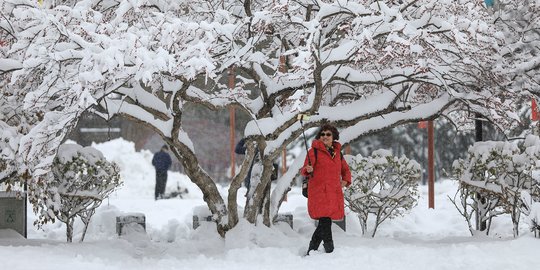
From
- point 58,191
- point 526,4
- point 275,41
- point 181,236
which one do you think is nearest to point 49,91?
point 58,191

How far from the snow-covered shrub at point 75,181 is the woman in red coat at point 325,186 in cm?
366

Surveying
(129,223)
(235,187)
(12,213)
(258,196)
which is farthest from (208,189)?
(12,213)

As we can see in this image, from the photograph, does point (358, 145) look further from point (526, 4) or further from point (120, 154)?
point (526, 4)

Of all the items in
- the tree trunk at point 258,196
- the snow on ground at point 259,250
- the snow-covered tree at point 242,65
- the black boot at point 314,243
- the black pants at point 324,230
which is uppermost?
the snow-covered tree at point 242,65

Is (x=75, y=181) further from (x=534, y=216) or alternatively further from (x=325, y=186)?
(x=534, y=216)

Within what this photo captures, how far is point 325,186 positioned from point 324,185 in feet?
0.06

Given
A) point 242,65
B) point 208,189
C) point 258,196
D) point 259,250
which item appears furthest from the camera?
point 208,189

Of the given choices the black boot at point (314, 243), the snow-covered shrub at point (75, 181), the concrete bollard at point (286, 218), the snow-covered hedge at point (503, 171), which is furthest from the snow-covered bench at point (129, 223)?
the snow-covered hedge at point (503, 171)

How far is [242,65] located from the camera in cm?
1024

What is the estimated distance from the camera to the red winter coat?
912 cm

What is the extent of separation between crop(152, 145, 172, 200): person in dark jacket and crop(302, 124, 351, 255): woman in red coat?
1305 cm

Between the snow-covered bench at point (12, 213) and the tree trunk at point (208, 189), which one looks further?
the snow-covered bench at point (12, 213)

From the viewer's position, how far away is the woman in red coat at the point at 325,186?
29.9ft

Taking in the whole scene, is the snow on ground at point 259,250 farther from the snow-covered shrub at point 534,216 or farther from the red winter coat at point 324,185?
the red winter coat at point 324,185
